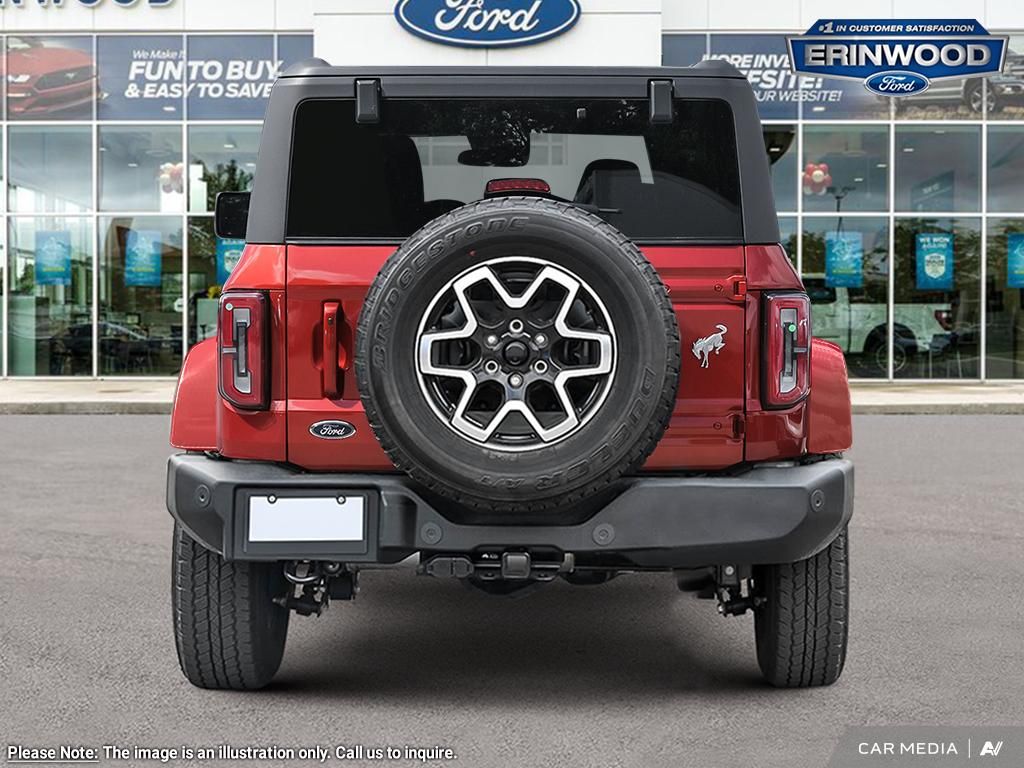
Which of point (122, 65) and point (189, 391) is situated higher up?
point (122, 65)

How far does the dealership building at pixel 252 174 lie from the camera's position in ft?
76.3

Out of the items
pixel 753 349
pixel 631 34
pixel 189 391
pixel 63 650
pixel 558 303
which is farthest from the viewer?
pixel 631 34

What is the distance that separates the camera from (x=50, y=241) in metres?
23.8

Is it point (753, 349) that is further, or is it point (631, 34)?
point (631, 34)

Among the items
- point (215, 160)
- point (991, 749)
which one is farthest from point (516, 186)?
point (215, 160)

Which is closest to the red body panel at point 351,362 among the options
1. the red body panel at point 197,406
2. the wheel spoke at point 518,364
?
the red body panel at point 197,406

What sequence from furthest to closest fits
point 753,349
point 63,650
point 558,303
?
point 63,650, point 753,349, point 558,303

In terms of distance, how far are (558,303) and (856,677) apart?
71.2 inches

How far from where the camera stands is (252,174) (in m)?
23.4

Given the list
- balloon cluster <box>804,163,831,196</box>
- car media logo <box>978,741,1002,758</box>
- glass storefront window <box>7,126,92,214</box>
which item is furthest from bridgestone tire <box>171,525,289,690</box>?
glass storefront window <box>7,126,92,214</box>

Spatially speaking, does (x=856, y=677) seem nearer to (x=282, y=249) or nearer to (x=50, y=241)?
(x=282, y=249)

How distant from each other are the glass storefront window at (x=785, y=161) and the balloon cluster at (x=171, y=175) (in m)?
9.99

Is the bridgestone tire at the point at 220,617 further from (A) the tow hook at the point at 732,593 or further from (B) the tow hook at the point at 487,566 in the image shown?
(A) the tow hook at the point at 732,593

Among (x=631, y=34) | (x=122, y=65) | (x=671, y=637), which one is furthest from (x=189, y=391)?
(x=122, y=65)
